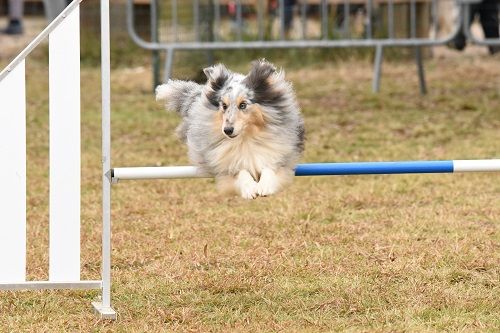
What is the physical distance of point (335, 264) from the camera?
4.99 meters

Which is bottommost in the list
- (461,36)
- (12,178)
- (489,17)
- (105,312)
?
(105,312)

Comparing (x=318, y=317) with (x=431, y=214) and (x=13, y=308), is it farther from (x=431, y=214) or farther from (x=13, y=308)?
(x=431, y=214)

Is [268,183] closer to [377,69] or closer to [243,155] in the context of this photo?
[243,155]

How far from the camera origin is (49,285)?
4.19 m

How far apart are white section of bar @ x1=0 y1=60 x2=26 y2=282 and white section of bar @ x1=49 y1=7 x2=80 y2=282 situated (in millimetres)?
106

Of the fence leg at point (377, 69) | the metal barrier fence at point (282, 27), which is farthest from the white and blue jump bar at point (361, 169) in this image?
the fence leg at point (377, 69)

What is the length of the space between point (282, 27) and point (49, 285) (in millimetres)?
6994

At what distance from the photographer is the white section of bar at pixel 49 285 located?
4156 mm

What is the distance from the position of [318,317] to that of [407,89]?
6.93m

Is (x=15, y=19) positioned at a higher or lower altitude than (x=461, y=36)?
lower

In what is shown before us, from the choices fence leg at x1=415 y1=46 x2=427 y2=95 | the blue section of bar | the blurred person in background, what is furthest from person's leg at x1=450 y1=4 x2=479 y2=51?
the blue section of bar

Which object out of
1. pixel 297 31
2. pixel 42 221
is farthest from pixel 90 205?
pixel 297 31

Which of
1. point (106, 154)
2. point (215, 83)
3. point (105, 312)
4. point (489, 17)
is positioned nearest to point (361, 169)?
point (215, 83)

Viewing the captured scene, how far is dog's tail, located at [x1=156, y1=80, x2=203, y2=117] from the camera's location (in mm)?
4793
